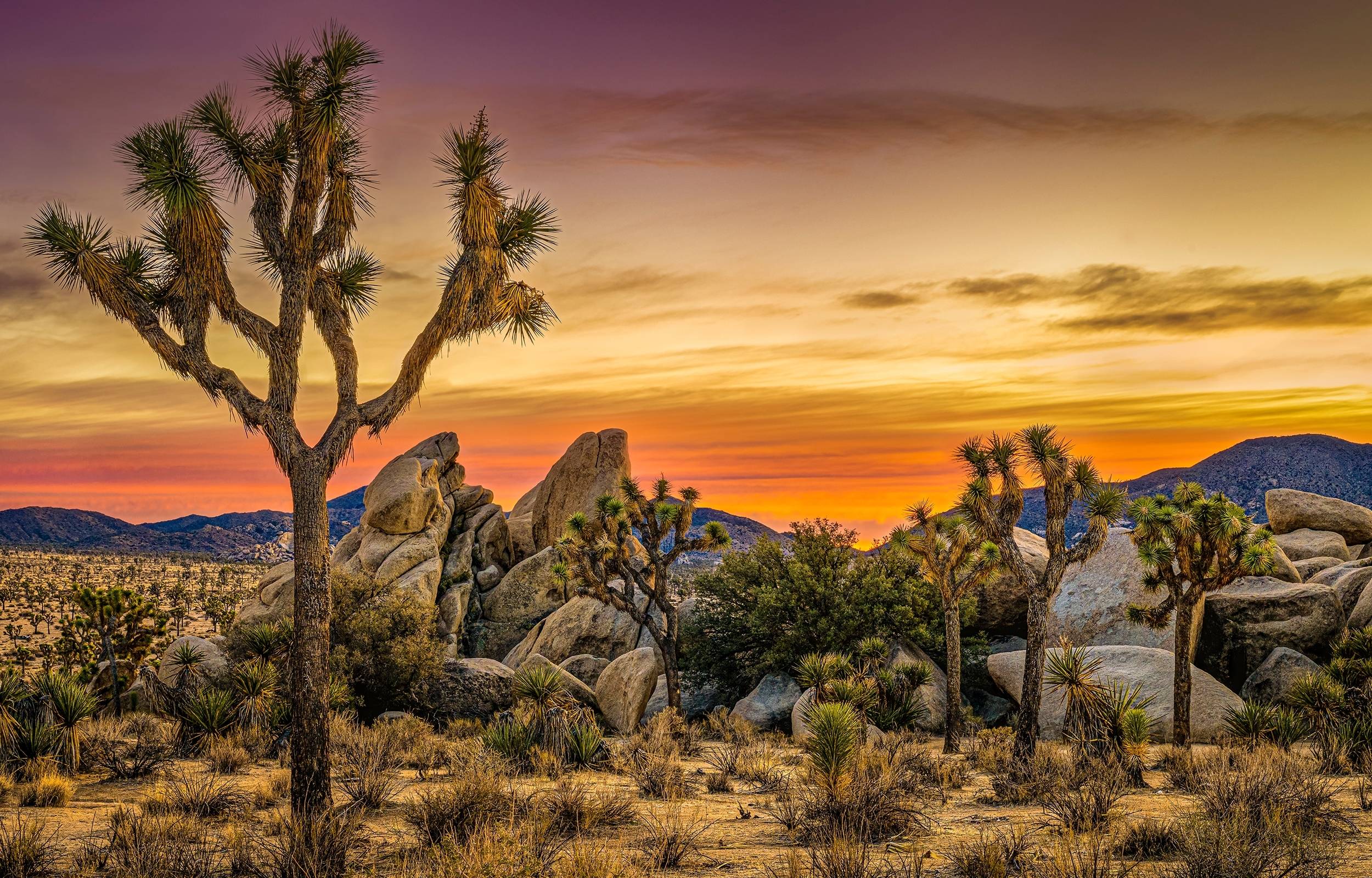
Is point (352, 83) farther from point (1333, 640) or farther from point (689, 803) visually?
point (1333, 640)

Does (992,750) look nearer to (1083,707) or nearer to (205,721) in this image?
(1083,707)

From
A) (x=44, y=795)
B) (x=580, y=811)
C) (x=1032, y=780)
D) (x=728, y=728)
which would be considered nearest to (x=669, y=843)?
(x=580, y=811)

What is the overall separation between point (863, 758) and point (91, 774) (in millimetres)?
12067

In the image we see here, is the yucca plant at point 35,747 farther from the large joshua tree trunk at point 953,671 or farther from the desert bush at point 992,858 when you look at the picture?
the large joshua tree trunk at point 953,671

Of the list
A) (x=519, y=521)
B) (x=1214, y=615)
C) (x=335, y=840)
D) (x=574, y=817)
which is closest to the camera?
(x=335, y=840)

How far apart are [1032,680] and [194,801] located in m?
13.6

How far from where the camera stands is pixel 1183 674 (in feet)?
66.1

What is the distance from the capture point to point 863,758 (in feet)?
37.8

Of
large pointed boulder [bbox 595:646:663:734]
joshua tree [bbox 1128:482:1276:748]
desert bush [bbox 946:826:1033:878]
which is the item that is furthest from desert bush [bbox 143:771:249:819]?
joshua tree [bbox 1128:482:1276:748]

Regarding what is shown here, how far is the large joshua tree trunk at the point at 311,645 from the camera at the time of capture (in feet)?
36.0

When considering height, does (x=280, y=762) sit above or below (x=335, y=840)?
below

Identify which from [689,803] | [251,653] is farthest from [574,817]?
[251,653]

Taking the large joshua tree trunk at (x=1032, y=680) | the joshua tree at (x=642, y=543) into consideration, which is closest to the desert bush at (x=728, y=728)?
the joshua tree at (x=642, y=543)

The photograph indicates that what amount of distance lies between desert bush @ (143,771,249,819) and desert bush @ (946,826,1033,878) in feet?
27.5
